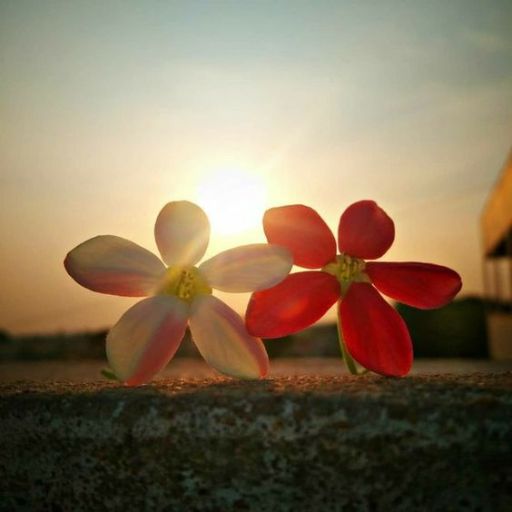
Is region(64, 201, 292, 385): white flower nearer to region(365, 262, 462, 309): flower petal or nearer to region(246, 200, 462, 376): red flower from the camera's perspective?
region(246, 200, 462, 376): red flower

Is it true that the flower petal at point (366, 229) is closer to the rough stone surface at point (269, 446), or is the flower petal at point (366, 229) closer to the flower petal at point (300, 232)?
the flower petal at point (300, 232)

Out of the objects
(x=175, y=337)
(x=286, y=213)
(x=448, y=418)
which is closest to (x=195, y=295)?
(x=175, y=337)

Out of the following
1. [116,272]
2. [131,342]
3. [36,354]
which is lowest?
[36,354]

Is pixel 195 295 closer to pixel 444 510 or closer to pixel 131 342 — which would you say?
pixel 131 342

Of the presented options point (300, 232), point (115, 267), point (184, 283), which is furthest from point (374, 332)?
point (115, 267)

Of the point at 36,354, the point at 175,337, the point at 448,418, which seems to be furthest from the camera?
the point at 36,354

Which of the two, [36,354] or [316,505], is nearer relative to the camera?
[316,505]

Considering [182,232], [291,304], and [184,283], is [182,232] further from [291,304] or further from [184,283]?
[291,304]
